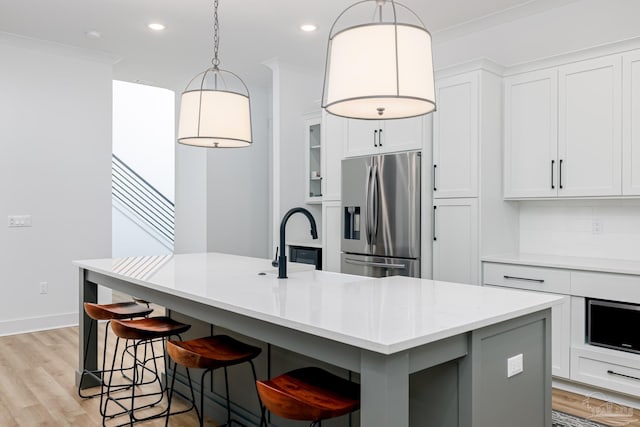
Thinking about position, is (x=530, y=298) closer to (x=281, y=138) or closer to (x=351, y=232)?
(x=351, y=232)

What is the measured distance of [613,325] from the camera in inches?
122

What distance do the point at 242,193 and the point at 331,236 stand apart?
2.16 m

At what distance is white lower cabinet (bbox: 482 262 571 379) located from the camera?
130 inches

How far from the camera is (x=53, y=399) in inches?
126

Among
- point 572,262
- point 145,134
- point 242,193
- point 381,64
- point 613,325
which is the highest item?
point 145,134

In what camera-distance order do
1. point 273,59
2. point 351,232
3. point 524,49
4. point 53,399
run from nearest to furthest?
point 53,399
point 524,49
point 351,232
point 273,59

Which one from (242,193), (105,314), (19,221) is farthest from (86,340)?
(242,193)

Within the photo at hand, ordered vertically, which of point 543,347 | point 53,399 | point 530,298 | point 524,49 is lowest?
point 53,399

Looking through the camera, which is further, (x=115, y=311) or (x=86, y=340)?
(x=86, y=340)

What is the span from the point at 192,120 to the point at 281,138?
9.51 ft

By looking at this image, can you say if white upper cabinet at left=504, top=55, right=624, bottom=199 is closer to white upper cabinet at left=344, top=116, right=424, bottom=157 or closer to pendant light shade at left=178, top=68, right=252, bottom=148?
white upper cabinet at left=344, top=116, right=424, bottom=157

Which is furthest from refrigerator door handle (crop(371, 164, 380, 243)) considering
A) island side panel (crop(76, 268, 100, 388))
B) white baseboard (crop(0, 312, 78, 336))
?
white baseboard (crop(0, 312, 78, 336))

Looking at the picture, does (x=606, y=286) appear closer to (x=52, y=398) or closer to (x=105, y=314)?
(x=105, y=314)

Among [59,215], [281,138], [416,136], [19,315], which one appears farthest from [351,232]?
[19,315]
